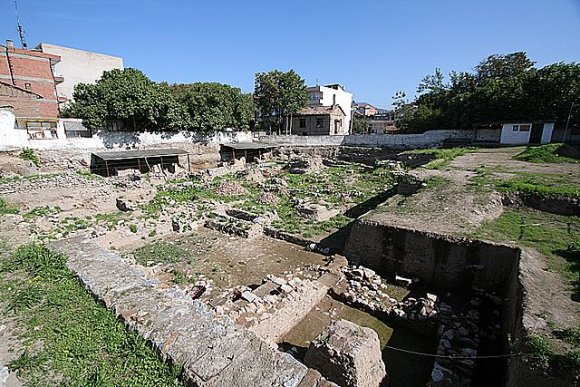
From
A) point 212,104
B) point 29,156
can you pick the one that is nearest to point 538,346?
point 29,156

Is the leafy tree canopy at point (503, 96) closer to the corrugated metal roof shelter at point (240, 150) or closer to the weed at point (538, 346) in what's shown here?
the corrugated metal roof shelter at point (240, 150)

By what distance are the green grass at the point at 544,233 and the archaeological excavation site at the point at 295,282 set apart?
0.22 feet

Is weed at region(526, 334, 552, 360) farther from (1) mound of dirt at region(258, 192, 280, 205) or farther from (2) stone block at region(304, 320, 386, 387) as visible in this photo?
(1) mound of dirt at region(258, 192, 280, 205)

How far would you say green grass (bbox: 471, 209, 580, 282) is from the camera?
19.6ft

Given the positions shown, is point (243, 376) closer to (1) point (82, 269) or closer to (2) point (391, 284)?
(1) point (82, 269)

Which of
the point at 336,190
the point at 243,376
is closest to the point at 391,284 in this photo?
the point at 243,376

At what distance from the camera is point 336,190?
1681 centimetres

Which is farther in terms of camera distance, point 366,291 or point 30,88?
point 30,88

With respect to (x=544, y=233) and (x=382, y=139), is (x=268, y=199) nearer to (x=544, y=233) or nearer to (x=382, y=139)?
(x=544, y=233)

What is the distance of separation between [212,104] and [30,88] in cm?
1547

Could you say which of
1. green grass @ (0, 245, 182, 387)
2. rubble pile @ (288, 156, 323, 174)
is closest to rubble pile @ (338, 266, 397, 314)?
green grass @ (0, 245, 182, 387)

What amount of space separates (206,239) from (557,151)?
21.7 meters

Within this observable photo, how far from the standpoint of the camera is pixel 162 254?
970 cm

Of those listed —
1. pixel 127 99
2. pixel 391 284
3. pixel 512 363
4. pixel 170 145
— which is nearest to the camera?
pixel 512 363
